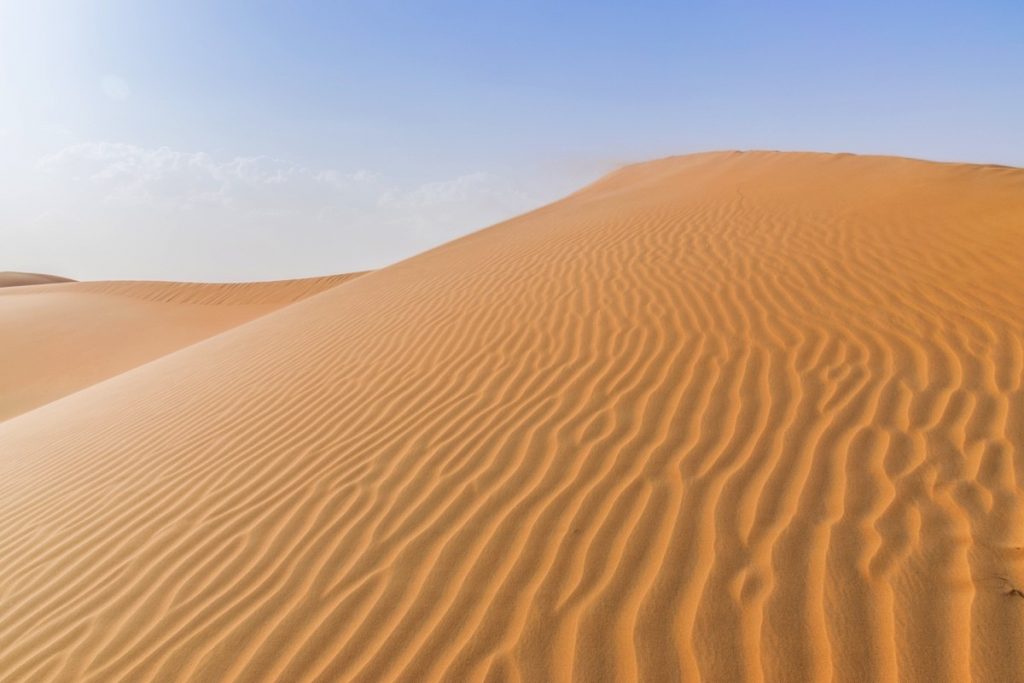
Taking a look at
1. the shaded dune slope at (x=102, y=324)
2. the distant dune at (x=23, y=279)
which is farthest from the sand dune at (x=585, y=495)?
the distant dune at (x=23, y=279)

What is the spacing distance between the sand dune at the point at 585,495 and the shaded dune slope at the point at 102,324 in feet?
27.5

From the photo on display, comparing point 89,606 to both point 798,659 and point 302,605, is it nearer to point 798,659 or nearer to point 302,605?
point 302,605

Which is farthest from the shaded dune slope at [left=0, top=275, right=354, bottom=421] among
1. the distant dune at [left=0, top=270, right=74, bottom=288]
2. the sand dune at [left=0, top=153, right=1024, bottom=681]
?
the distant dune at [left=0, top=270, right=74, bottom=288]

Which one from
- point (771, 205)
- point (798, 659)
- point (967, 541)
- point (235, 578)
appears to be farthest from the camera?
point (771, 205)

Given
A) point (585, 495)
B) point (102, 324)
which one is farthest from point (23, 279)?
point (585, 495)

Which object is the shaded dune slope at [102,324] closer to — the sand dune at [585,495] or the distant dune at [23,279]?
the sand dune at [585,495]

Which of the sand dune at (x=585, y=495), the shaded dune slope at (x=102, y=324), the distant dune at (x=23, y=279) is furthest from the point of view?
the distant dune at (x=23, y=279)

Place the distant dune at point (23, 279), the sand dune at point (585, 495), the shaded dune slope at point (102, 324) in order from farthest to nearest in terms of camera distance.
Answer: the distant dune at point (23, 279), the shaded dune slope at point (102, 324), the sand dune at point (585, 495)

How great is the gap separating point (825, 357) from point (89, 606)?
458cm

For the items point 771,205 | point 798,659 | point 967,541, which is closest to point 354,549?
point 798,659

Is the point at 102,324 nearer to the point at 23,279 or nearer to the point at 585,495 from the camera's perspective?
the point at 585,495

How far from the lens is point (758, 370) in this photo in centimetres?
452

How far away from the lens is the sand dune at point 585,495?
2.54 m

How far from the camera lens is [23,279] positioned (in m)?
40.8
